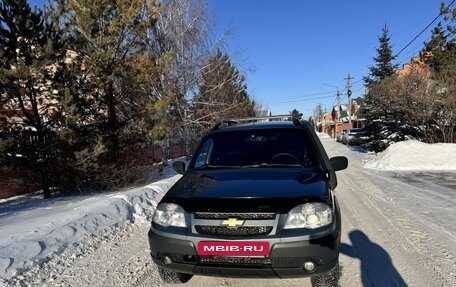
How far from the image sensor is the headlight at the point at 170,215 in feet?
12.3

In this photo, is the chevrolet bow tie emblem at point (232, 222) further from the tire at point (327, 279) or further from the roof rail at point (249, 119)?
the roof rail at point (249, 119)

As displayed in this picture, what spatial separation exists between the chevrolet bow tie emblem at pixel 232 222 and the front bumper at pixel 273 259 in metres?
0.27

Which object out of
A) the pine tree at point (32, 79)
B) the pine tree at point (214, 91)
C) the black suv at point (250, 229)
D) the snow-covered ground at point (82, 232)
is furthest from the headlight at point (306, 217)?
the pine tree at point (214, 91)

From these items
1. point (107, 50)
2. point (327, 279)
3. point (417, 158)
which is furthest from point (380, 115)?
Result: point (327, 279)

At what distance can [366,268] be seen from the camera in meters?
4.73

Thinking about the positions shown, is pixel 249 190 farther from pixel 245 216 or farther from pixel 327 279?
pixel 327 279

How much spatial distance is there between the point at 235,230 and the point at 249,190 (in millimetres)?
448

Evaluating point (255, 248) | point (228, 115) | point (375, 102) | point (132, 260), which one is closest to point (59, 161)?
point (132, 260)

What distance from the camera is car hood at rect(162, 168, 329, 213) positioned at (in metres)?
3.57

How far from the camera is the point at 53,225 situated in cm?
650

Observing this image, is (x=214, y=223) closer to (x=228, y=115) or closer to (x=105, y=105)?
(x=105, y=105)

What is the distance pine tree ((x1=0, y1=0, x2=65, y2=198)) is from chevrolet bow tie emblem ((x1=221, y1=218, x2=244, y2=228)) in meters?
8.15

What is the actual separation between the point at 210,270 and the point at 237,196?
27.0 inches

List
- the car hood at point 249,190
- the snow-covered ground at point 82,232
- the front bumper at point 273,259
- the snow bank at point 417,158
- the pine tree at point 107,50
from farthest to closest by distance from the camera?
the snow bank at point 417,158, the pine tree at point 107,50, the snow-covered ground at point 82,232, the car hood at point 249,190, the front bumper at point 273,259
